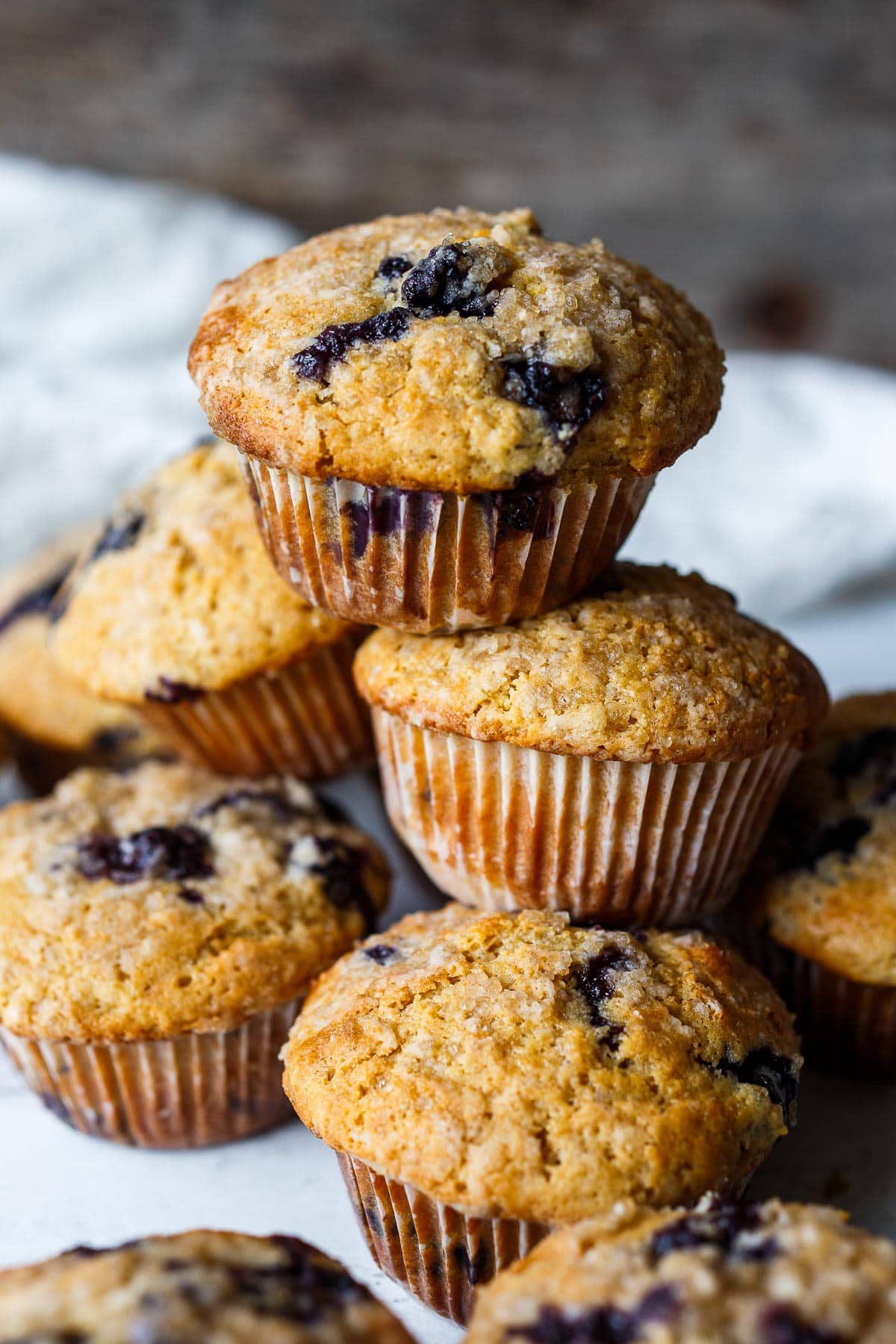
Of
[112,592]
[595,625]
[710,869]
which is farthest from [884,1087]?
[112,592]

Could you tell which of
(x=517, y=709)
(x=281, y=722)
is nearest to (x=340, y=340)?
(x=517, y=709)

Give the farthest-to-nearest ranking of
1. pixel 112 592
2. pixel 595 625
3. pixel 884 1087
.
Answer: pixel 112 592 < pixel 884 1087 < pixel 595 625

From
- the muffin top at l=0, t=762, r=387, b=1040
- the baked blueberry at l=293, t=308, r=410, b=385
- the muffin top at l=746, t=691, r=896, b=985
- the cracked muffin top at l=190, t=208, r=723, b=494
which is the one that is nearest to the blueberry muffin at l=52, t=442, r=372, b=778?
the muffin top at l=0, t=762, r=387, b=1040

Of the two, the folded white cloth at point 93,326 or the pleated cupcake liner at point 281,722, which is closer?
the pleated cupcake liner at point 281,722

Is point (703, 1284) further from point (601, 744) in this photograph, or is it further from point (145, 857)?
point (145, 857)

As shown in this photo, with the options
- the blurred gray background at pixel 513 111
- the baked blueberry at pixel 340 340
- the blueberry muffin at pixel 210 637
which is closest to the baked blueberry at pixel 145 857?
the blueberry muffin at pixel 210 637

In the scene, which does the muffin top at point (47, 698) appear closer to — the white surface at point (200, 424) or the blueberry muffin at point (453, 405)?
the white surface at point (200, 424)

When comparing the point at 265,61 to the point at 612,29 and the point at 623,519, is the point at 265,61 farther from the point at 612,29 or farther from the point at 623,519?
the point at 623,519
